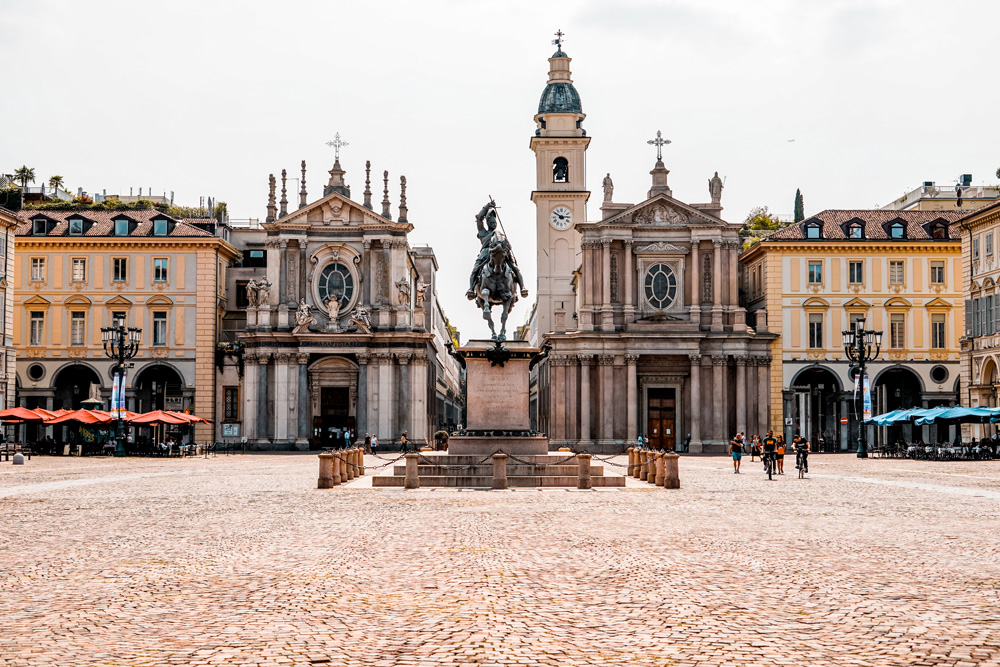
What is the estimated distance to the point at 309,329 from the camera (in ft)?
257

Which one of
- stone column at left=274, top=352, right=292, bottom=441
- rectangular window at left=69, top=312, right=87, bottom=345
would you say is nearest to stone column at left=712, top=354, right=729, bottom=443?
stone column at left=274, top=352, right=292, bottom=441

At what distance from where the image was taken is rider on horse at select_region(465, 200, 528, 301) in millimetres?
36406

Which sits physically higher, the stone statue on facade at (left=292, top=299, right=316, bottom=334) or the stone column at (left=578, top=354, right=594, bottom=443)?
the stone statue on facade at (left=292, top=299, right=316, bottom=334)

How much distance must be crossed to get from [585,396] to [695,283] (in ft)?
33.8

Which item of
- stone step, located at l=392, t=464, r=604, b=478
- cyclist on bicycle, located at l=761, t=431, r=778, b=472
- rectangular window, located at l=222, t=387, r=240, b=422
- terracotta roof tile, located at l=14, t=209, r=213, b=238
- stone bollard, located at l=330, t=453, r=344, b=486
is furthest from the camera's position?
rectangular window, located at l=222, t=387, r=240, b=422

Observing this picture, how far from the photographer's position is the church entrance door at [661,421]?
7738cm

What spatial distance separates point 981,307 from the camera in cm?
6188

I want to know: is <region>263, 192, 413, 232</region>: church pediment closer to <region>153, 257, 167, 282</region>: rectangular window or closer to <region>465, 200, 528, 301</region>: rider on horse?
<region>153, 257, 167, 282</region>: rectangular window

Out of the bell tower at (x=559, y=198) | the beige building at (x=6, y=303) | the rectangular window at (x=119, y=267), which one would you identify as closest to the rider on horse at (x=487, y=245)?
the beige building at (x=6, y=303)

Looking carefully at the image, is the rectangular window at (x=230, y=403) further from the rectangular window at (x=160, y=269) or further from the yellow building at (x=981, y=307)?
the yellow building at (x=981, y=307)

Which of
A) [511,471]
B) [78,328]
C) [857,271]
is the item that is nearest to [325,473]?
[511,471]

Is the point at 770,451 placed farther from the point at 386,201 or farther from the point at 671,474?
the point at 386,201

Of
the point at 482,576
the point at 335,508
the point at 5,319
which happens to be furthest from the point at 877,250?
the point at 482,576

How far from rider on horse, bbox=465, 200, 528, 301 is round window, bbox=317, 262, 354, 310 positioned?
43571 millimetres
